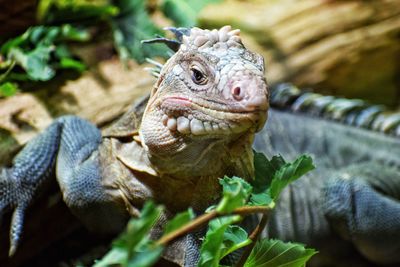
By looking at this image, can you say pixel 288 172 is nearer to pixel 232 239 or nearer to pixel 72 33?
pixel 232 239

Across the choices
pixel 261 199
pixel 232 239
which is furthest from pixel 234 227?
pixel 261 199

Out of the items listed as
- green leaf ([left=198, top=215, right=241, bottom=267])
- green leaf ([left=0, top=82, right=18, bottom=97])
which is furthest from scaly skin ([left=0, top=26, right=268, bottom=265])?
green leaf ([left=198, top=215, right=241, bottom=267])

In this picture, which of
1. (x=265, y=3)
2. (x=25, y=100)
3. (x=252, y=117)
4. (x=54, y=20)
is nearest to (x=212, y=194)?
(x=252, y=117)

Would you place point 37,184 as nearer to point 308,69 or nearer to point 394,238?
point 394,238

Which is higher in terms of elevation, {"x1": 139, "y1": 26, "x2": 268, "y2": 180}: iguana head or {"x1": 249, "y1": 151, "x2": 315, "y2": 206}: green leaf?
{"x1": 139, "y1": 26, "x2": 268, "y2": 180}: iguana head

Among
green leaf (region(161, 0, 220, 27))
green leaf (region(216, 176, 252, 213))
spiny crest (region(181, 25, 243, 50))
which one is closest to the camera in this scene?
green leaf (region(216, 176, 252, 213))

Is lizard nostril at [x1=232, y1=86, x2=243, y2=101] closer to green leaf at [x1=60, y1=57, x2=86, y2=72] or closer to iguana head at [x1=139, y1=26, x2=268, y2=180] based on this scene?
iguana head at [x1=139, y1=26, x2=268, y2=180]
